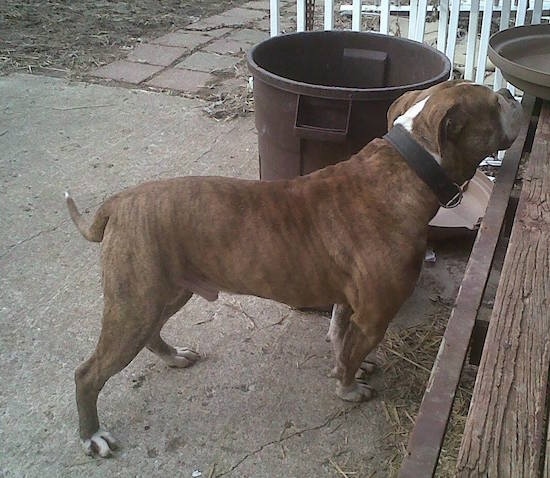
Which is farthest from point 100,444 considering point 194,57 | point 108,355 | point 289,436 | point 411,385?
point 194,57

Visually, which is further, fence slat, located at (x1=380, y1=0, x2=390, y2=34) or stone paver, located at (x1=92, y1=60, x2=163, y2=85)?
stone paver, located at (x1=92, y1=60, x2=163, y2=85)

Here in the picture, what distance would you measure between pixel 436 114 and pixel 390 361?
1294mm

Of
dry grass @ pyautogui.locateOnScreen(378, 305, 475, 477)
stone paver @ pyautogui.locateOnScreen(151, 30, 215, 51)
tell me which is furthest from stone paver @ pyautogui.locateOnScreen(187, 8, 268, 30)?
dry grass @ pyautogui.locateOnScreen(378, 305, 475, 477)

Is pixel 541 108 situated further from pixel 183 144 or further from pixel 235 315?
pixel 183 144

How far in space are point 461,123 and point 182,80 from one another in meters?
4.23

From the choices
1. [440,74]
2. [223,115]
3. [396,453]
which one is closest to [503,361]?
[396,453]

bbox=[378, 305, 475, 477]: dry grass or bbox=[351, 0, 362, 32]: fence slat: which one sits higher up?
bbox=[351, 0, 362, 32]: fence slat

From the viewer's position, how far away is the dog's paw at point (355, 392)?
112 inches

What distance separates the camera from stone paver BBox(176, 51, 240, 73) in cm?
640

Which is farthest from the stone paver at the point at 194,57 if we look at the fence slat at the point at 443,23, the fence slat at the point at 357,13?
the fence slat at the point at 443,23

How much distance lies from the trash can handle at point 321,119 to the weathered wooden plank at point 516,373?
36.9 inches

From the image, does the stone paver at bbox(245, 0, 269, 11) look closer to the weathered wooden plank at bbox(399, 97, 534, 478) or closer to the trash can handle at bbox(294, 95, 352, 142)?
the trash can handle at bbox(294, 95, 352, 142)

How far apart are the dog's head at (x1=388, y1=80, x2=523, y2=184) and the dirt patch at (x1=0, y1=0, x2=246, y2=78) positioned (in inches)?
182

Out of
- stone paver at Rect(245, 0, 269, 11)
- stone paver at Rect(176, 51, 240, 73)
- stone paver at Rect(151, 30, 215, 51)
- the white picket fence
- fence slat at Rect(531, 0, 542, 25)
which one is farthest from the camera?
stone paver at Rect(245, 0, 269, 11)
